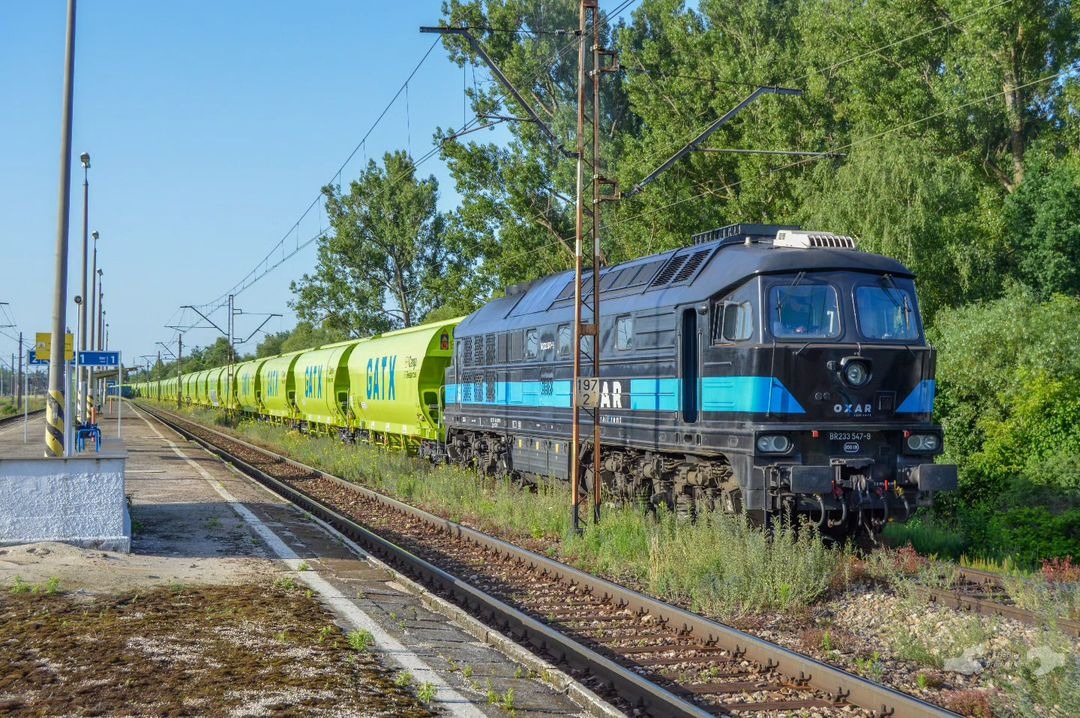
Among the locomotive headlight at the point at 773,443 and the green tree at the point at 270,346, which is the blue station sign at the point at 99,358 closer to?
the locomotive headlight at the point at 773,443

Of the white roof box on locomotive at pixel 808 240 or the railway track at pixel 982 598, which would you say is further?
the white roof box on locomotive at pixel 808 240

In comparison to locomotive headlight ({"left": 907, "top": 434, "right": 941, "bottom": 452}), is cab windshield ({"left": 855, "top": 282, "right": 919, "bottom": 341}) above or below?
above

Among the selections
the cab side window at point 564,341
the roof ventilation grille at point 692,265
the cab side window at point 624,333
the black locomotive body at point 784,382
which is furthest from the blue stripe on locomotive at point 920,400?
the cab side window at point 564,341

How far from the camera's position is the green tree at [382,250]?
63.7 m

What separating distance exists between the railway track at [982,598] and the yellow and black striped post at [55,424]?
35.0 feet

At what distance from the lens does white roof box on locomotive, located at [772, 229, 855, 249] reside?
492 inches

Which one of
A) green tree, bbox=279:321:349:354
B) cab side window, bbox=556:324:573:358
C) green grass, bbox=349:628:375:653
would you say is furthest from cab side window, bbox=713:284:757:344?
green tree, bbox=279:321:349:354

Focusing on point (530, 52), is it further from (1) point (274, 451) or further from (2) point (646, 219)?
(1) point (274, 451)

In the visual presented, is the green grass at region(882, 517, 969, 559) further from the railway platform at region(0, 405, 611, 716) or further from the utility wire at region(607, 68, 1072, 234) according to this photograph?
the utility wire at region(607, 68, 1072, 234)

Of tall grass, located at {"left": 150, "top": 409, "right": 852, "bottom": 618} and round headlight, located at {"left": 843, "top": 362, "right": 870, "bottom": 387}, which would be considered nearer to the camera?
tall grass, located at {"left": 150, "top": 409, "right": 852, "bottom": 618}

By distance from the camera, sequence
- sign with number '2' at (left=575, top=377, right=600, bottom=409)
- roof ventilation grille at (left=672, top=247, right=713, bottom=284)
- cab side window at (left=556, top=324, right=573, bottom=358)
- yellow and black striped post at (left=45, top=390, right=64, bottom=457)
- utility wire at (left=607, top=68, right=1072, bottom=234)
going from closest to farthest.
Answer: roof ventilation grille at (left=672, top=247, right=713, bottom=284), yellow and black striped post at (left=45, top=390, right=64, bottom=457), sign with number '2' at (left=575, top=377, right=600, bottom=409), cab side window at (left=556, top=324, right=573, bottom=358), utility wire at (left=607, top=68, right=1072, bottom=234)

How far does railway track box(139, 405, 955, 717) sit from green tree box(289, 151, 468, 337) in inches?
1909

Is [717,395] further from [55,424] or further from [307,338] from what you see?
[307,338]

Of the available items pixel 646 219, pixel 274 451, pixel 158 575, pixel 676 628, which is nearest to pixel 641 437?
pixel 676 628
